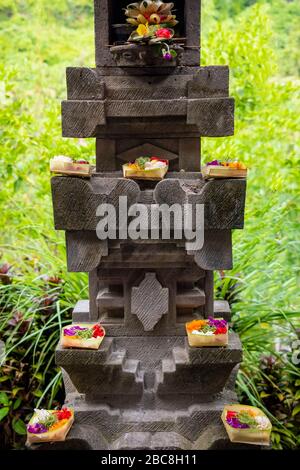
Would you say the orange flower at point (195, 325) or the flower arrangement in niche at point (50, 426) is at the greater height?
the orange flower at point (195, 325)

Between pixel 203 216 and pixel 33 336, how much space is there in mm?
1916

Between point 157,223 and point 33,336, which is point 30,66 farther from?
point 157,223

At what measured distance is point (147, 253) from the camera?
7.85 feet

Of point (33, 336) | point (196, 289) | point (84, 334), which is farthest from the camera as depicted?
point (33, 336)

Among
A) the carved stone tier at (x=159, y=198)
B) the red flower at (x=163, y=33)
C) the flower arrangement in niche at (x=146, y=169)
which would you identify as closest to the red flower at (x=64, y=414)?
the carved stone tier at (x=159, y=198)

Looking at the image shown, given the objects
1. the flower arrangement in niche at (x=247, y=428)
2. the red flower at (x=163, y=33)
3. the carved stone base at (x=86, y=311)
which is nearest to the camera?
the red flower at (x=163, y=33)

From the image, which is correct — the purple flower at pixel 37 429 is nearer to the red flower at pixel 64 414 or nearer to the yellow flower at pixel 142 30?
the red flower at pixel 64 414

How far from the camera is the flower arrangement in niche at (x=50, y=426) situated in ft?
7.54

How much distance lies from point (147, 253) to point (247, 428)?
100 centimetres

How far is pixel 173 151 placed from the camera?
2.50 meters

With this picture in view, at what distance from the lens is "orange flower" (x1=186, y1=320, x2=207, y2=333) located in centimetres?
240

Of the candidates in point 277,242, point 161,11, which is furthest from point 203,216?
point 277,242

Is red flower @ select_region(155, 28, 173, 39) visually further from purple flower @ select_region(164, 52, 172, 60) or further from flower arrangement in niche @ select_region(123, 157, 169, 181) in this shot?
flower arrangement in niche @ select_region(123, 157, 169, 181)

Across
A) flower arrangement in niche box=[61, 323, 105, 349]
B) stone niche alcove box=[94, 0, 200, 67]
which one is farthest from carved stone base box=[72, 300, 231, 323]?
stone niche alcove box=[94, 0, 200, 67]
